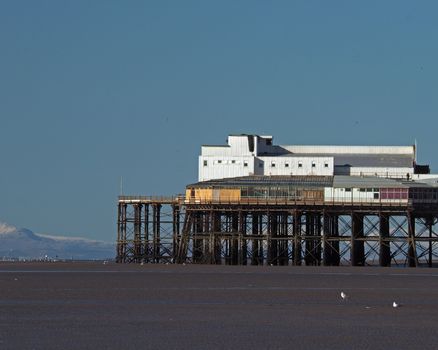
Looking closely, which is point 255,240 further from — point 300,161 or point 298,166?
point 300,161

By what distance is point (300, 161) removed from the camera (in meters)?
128

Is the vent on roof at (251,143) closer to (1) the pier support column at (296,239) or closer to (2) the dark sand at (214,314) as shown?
(1) the pier support column at (296,239)

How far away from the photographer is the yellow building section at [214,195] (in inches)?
4629

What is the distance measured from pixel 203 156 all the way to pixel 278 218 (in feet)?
28.4

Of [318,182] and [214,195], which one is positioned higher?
[318,182]

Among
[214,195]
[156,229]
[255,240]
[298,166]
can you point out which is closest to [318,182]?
[255,240]

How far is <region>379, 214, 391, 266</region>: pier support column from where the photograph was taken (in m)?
115

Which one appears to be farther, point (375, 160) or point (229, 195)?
point (375, 160)

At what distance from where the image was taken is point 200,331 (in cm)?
4766

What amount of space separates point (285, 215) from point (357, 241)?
5759 mm

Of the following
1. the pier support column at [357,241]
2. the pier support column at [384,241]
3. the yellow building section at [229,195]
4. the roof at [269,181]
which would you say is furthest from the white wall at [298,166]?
the yellow building section at [229,195]

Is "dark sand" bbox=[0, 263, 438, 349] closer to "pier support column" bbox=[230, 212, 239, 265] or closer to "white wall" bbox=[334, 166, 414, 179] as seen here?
"pier support column" bbox=[230, 212, 239, 265]

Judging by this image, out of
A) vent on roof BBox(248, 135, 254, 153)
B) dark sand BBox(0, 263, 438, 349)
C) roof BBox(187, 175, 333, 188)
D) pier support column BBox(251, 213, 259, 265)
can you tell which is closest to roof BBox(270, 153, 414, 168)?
vent on roof BBox(248, 135, 254, 153)

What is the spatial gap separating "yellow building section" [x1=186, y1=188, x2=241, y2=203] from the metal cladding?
0.24ft
